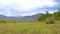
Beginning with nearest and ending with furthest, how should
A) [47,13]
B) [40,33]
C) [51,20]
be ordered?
[40,33] < [51,20] < [47,13]

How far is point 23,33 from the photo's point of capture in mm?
12297

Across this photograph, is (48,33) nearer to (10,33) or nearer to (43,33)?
(43,33)

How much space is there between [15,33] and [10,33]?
Result: 1.19ft

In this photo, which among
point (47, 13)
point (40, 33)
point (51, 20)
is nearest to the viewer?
point (40, 33)

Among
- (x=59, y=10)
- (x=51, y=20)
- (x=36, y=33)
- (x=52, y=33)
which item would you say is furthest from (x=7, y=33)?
(x=59, y=10)

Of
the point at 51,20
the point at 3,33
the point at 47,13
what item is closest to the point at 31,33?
the point at 3,33

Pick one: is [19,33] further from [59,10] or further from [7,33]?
[59,10]

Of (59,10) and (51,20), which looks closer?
(51,20)

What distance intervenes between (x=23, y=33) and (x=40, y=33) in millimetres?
1305

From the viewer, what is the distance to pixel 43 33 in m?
11.6

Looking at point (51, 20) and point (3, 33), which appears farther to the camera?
point (51, 20)

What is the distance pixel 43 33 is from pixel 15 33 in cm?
179

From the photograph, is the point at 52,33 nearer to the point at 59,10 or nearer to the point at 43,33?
the point at 43,33

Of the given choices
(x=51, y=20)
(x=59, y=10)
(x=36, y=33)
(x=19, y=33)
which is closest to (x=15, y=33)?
(x=19, y=33)
